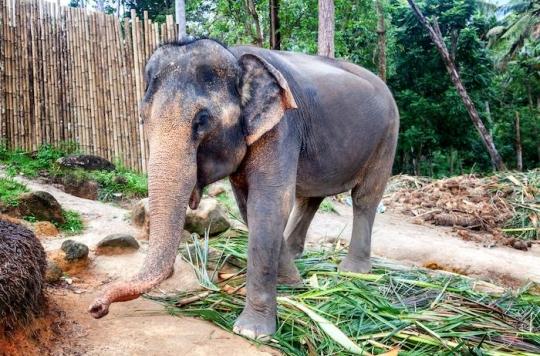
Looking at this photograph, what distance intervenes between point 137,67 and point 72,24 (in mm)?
1077

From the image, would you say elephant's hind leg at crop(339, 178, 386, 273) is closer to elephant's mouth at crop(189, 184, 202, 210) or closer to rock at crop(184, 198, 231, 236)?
rock at crop(184, 198, 231, 236)

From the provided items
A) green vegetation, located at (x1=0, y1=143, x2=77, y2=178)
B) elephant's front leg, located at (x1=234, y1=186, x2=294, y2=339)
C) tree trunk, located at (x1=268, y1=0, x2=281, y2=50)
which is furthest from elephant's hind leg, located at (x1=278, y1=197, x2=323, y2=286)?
tree trunk, located at (x1=268, y1=0, x2=281, y2=50)

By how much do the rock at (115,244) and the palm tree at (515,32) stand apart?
22.4 m

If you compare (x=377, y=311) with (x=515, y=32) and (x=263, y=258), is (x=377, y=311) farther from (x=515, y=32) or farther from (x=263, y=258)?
(x=515, y=32)

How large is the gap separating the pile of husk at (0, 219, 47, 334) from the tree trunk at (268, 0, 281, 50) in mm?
8564

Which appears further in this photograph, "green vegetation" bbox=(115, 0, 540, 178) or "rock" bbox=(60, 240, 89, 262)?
"green vegetation" bbox=(115, 0, 540, 178)

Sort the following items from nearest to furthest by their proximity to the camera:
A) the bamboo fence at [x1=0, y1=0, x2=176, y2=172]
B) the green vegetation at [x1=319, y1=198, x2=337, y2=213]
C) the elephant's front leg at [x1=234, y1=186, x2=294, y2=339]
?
the elephant's front leg at [x1=234, y1=186, x2=294, y2=339], the bamboo fence at [x1=0, y1=0, x2=176, y2=172], the green vegetation at [x1=319, y1=198, x2=337, y2=213]

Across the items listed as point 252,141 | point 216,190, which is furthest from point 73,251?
point 216,190

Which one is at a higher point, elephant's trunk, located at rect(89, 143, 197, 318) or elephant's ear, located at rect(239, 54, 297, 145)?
elephant's ear, located at rect(239, 54, 297, 145)

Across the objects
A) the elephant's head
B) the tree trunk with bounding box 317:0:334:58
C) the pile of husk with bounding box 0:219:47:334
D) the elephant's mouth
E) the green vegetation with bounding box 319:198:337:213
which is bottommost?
the green vegetation with bounding box 319:198:337:213

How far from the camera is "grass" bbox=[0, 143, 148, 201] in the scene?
630 cm

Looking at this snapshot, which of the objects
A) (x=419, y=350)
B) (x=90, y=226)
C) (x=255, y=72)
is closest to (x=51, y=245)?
(x=90, y=226)

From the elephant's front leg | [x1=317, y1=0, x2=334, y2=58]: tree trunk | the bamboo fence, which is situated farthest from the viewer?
[x1=317, y1=0, x2=334, y2=58]: tree trunk

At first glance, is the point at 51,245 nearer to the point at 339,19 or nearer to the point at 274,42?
the point at 274,42
